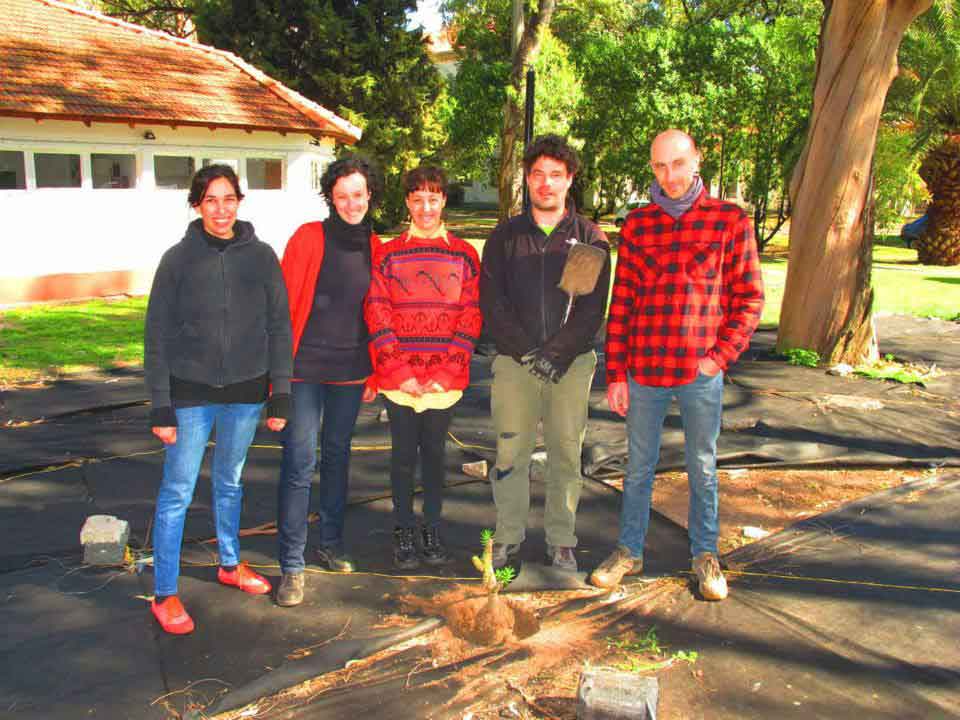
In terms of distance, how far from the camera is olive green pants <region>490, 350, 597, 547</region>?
12.7 ft

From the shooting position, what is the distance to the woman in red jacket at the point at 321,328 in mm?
3695

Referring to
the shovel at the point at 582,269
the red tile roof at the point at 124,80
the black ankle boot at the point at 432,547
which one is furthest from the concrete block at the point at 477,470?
the red tile roof at the point at 124,80

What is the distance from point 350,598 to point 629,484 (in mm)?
1421

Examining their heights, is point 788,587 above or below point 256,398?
below

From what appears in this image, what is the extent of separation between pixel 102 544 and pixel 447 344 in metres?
1.99

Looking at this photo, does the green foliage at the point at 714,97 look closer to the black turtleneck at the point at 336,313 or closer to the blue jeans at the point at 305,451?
the black turtleneck at the point at 336,313

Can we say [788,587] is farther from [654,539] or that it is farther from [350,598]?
[350,598]

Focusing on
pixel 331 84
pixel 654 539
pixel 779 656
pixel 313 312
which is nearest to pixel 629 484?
pixel 654 539

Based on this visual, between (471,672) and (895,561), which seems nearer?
(471,672)

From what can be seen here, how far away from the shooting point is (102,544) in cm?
405

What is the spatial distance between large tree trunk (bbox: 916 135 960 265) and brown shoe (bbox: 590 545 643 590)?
2278cm

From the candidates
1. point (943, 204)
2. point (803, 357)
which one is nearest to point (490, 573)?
point (803, 357)

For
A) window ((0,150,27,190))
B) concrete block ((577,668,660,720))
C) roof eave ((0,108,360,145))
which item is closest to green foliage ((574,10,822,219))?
roof eave ((0,108,360,145))

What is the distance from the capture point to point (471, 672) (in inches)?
124
